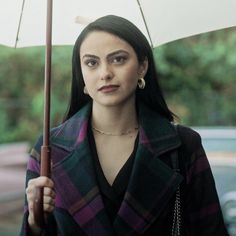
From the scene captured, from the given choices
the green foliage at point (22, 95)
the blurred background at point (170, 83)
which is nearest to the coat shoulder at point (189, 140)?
the blurred background at point (170, 83)

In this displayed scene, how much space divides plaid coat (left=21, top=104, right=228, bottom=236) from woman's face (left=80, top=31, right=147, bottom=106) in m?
0.17

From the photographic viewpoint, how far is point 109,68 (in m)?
1.83

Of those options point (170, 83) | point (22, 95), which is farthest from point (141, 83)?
point (22, 95)

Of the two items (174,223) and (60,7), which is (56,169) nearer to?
(174,223)

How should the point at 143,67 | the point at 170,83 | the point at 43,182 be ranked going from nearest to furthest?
1. the point at 43,182
2. the point at 143,67
3. the point at 170,83

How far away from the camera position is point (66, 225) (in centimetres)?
188

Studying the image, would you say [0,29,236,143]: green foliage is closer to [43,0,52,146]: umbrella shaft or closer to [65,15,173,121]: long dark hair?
[65,15,173,121]: long dark hair

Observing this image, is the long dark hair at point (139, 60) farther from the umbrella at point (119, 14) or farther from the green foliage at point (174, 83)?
the green foliage at point (174, 83)

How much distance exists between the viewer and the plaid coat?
1868 mm

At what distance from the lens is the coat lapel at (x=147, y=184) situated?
1.87m

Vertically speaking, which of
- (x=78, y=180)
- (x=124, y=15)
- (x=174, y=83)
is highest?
(x=124, y=15)

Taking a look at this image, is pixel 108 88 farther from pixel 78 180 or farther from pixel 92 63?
pixel 78 180

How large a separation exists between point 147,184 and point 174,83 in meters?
5.50

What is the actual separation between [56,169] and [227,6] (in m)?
0.80
